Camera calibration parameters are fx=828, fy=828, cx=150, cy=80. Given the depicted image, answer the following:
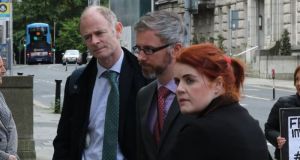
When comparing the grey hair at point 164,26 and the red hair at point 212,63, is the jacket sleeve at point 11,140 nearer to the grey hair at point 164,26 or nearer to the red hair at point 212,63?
the grey hair at point 164,26

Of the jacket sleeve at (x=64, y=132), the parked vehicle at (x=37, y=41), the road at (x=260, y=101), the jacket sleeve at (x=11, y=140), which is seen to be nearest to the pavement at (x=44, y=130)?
the road at (x=260, y=101)

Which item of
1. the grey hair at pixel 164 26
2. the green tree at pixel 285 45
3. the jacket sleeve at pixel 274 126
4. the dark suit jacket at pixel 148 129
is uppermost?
the green tree at pixel 285 45

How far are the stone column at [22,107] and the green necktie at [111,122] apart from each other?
309 inches

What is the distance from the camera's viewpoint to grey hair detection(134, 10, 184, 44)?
468cm

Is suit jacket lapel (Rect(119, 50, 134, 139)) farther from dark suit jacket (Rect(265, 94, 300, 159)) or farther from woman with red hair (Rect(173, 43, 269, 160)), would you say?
dark suit jacket (Rect(265, 94, 300, 159))

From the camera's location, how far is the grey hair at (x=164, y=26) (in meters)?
4.68

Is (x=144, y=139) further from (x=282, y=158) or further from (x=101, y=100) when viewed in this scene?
(x=282, y=158)

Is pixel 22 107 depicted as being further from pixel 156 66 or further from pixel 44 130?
pixel 156 66

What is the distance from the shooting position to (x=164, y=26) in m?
4.69

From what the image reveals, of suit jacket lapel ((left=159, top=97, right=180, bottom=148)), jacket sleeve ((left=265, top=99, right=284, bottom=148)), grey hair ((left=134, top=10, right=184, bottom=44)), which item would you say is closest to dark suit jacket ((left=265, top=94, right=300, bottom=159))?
jacket sleeve ((left=265, top=99, right=284, bottom=148))

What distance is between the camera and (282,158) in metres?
7.01

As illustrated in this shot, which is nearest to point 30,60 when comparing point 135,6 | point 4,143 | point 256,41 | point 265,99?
point 256,41

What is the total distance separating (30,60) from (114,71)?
86383mm

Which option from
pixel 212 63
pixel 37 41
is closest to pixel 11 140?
pixel 212 63
